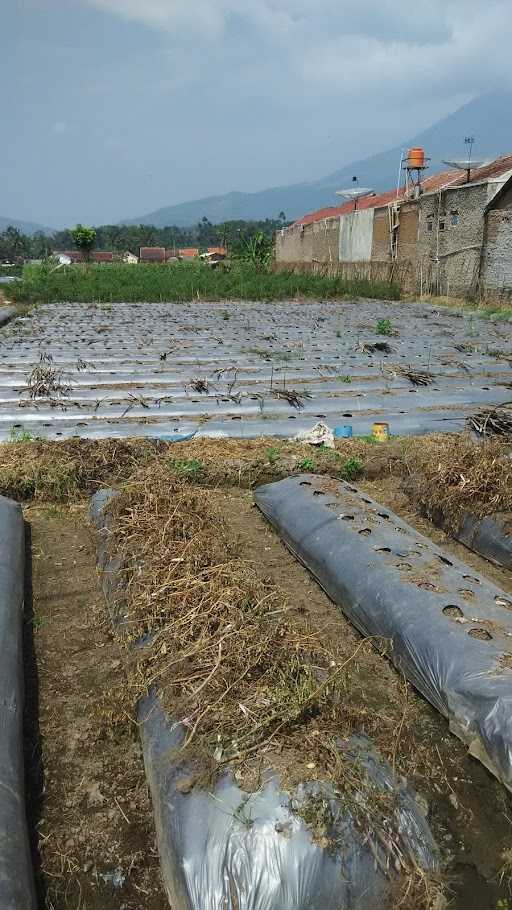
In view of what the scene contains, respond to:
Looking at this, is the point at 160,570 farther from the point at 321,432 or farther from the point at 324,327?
the point at 324,327

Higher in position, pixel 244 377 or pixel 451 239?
pixel 451 239

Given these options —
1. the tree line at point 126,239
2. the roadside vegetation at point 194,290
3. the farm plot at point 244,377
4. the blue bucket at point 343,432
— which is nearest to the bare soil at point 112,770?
the blue bucket at point 343,432

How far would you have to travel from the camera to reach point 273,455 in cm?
671

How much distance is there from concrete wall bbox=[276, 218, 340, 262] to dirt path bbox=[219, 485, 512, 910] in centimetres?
3286

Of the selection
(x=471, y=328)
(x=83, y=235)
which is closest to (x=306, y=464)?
(x=471, y=328)

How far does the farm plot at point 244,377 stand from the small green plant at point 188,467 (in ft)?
2.81

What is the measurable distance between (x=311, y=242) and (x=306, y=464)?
34.8 meters

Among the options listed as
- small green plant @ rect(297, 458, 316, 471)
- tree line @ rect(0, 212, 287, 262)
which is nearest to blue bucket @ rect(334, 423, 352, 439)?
small green plant @ rect(297, 458, 316, 471)

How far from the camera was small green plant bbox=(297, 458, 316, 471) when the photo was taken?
652 cm

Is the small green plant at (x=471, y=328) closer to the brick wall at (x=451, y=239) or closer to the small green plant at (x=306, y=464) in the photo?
the brick wall at (x=451, y=239)

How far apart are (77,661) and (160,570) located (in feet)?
2.46

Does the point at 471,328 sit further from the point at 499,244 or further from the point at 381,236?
the point at 381,236

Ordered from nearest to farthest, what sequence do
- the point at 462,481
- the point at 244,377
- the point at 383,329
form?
the point at 462,481
the point at 244,377
the point at 383,329

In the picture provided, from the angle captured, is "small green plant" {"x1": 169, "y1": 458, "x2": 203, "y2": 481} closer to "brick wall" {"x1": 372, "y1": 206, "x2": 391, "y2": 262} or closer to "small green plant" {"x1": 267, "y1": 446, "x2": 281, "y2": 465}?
"small green plant" {"x1": 267, "y1": 446, "x2": 281, "y2": 465}
